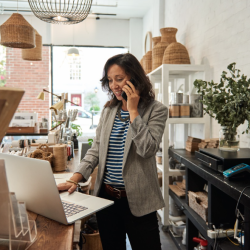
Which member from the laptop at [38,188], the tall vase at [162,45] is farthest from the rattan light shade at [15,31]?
the laptop at [38,188]

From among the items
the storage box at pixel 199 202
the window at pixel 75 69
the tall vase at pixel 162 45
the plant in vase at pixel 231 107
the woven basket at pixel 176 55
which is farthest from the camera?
the window at pixel 75 69

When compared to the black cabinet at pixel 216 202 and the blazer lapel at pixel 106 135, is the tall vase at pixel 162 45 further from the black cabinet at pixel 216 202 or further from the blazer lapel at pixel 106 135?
the blazer lapel at pixel 106 135

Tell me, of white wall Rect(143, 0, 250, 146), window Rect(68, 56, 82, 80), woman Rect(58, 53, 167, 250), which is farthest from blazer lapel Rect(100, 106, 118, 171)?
window Rect(68, 56, 82, 80)

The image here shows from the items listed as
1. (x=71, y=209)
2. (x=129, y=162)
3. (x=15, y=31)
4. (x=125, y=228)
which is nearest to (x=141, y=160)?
(x=129, y=162)

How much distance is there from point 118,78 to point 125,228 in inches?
31.1

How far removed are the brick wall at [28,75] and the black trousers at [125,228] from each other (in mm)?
5280

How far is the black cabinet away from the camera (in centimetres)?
135

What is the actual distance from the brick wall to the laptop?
5624mm

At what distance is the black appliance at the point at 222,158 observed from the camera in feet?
5.16

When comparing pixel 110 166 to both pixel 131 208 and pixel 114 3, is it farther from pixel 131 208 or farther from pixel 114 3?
pixel 114 3

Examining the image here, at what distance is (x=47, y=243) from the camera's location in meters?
0.87

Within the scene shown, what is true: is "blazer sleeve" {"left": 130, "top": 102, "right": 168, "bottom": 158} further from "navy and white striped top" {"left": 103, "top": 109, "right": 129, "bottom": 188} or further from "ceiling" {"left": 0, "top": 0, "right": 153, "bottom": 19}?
"ceiling" {"left": 0, "top": 0, "right": 153, "bottom": 19}

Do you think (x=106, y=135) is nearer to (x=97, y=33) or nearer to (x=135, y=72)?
(x=135, y=72)

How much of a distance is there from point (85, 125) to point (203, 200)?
5.00 m
